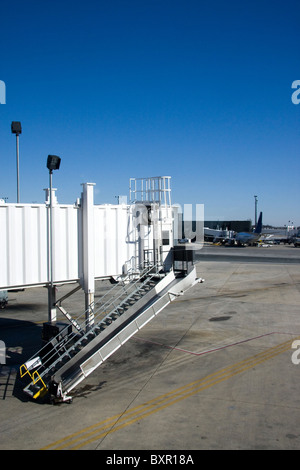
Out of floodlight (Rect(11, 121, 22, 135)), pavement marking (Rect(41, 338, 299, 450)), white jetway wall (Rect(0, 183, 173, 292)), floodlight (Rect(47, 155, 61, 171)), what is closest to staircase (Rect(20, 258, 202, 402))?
white jetway wall (Rect(0, 183, 173, 292))

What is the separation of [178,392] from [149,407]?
4.74 ft

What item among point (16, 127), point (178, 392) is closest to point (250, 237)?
point (16, 127)

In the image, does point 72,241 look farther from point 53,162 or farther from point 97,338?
point 97,338

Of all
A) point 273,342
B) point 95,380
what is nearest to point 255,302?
point 273,342

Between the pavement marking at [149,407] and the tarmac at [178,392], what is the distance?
0.03 m

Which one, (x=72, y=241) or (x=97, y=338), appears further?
(x=72, y=241)

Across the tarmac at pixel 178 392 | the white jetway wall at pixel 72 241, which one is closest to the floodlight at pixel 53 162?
the white jetway wall at pixel 72 241

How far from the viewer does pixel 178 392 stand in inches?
515

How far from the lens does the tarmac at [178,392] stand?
33.3 ft

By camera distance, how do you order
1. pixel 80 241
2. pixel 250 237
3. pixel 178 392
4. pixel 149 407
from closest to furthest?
pixel 149 407, pixel 178 392, pixel 80 241, pixel 250 237

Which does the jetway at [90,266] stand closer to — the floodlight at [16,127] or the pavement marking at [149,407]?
the pavement marking at [149,407]

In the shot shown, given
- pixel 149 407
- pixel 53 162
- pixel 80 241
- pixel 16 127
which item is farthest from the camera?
pixel 16 127

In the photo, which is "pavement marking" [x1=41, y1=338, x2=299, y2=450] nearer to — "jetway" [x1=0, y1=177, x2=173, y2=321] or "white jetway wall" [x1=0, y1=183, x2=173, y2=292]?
"jetway" [x1=0, y1=177, x2=173, y2=321]

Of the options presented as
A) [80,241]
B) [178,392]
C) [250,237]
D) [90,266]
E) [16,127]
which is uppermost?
[16,127]
